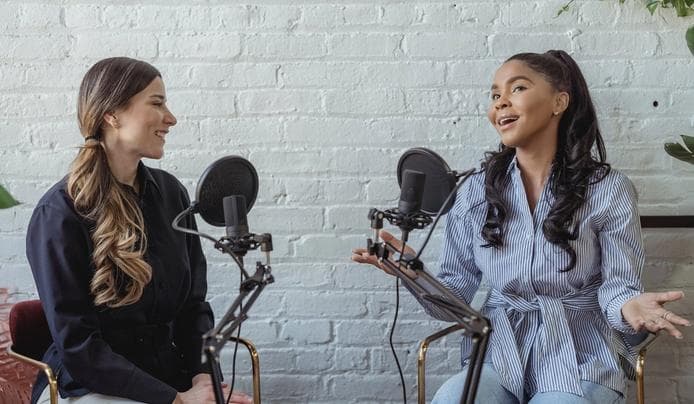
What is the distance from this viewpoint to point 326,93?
6.63 feet

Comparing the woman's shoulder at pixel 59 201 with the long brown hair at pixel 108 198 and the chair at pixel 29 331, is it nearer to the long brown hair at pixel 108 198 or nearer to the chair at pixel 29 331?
the long brown hair at pixel 108 198

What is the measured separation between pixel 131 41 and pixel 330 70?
19.5 inches

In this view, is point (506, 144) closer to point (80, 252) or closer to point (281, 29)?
point (281, 29)

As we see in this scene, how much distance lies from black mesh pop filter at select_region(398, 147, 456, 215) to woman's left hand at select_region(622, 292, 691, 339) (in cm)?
53

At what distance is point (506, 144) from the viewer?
5.84ft

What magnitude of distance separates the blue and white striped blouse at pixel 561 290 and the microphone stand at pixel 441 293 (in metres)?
0.52

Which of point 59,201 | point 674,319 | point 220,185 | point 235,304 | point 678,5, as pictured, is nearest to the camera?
point 235,304

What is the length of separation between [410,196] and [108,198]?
0.71m

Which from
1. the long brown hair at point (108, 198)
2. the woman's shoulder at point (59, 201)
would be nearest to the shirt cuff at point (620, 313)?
the long brown hair at point (108, 198)

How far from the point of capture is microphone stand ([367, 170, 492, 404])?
42.0 inches

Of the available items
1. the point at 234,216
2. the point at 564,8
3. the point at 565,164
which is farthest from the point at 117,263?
the point at 564,8

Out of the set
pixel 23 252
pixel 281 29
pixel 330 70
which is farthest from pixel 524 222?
pixel 23 252

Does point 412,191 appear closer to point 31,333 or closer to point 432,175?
point 432,175

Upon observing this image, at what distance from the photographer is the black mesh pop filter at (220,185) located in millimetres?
1248
